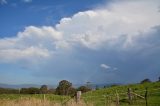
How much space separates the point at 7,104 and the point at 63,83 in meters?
58.2

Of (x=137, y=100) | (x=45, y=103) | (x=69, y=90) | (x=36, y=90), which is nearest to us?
(x=45, y=103)

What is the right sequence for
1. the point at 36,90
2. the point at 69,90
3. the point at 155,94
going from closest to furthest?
the point at 155,94
the point at 69,90
the point at 36,90

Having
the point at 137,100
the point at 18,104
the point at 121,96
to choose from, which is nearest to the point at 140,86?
the point at 121,96

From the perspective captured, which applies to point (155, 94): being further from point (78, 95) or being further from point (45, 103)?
point (45, 103)

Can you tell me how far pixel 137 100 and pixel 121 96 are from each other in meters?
6.25

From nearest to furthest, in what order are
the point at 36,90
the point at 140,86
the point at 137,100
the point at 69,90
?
the point at 137,100
the point at 140,86
the point at 69,90
the point at 36,90

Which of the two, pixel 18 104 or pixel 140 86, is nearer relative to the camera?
pixel 18 104

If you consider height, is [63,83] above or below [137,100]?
above

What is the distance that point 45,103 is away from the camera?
23.6 m

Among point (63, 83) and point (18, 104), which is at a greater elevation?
point (63, 83)

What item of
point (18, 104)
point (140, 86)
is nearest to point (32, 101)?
point (18, 104)

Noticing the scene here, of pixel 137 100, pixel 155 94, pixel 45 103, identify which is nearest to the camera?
pixel 45 103

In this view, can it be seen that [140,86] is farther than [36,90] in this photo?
No

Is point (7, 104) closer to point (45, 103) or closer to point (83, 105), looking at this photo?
point (45, 103)
